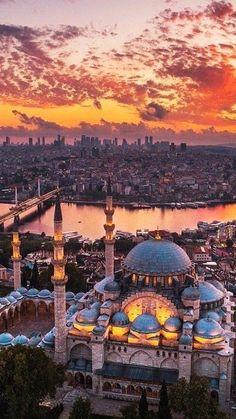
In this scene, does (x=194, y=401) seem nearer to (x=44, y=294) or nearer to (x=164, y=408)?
(x=164, y=408)

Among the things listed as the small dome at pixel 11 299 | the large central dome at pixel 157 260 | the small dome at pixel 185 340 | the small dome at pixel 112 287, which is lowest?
the small dome at pixel 11 299

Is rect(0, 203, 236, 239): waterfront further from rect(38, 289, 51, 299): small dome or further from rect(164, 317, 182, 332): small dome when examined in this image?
rect(164, 317, 182, 332): small dome

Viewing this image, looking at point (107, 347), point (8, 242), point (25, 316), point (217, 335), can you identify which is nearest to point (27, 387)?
point (107, 347)

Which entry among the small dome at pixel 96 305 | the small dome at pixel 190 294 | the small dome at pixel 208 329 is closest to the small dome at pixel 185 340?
the small dome at pixel 208 329

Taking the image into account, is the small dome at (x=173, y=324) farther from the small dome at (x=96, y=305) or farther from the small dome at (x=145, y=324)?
the small dome at (x=96, y=305)

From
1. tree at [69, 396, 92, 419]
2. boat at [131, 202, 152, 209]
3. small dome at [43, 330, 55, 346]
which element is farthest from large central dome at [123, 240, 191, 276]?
boat at [131, 202, 152, 209]

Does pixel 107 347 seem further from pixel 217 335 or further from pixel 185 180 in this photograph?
pixel 185 180
